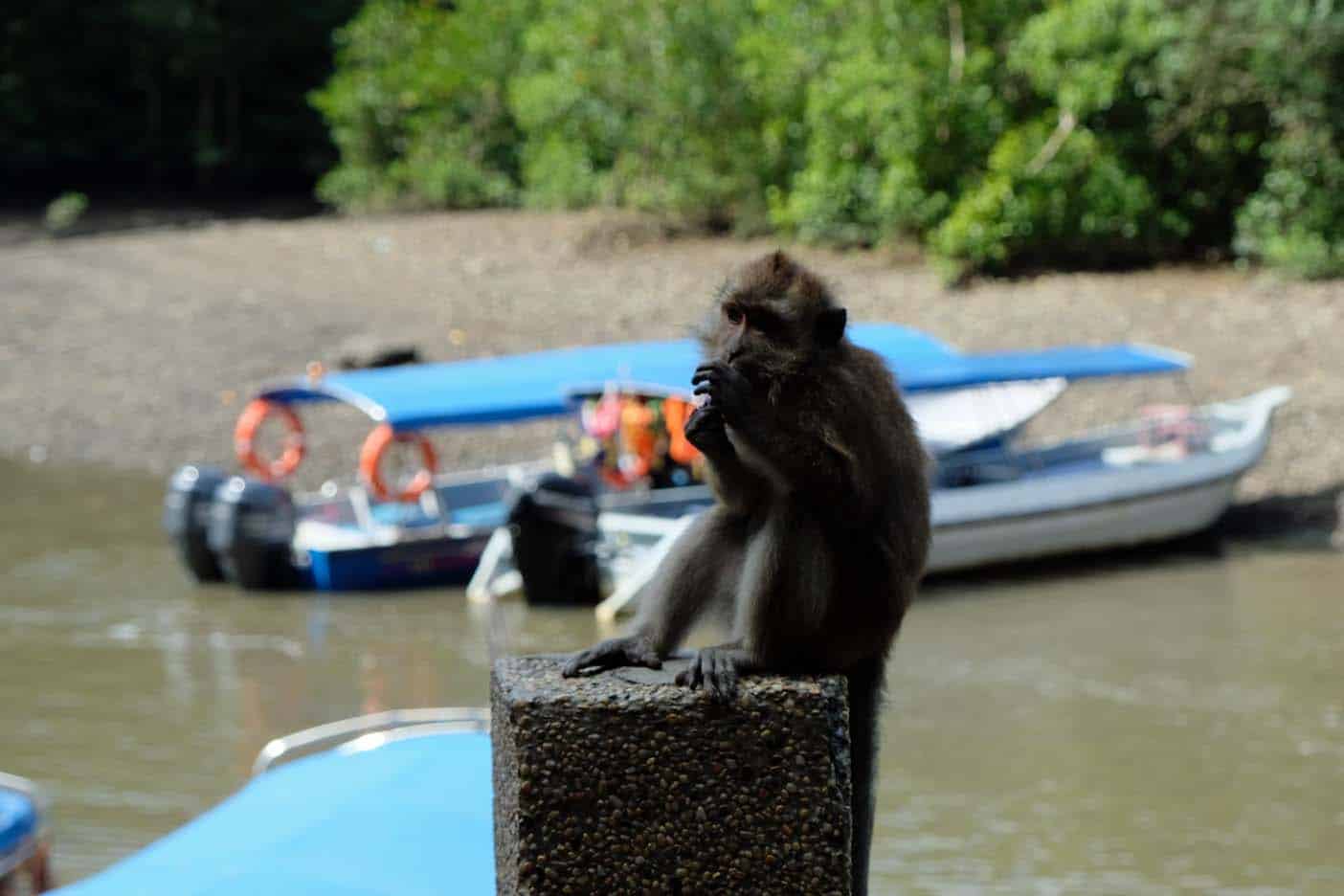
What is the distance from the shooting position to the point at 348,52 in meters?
34.7

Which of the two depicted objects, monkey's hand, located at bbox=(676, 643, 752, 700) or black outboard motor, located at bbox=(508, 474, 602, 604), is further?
black outboard motor, located at bbox=(508, 474, 602, 604)

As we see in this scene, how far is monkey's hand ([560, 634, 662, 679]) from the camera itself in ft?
14.2

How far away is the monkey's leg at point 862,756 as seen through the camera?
4492mm

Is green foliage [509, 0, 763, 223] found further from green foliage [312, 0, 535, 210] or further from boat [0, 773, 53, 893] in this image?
boat [0, 773, 53, 893]

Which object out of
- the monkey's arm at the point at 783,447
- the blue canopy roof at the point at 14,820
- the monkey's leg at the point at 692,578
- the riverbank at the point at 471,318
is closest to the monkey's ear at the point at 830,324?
the monkey's arm at the point at 783,447

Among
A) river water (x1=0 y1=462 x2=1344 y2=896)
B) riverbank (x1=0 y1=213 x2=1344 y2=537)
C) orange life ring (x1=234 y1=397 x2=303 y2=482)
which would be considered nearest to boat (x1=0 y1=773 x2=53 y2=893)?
river water (x1=0 y1=462 x2=1344 y2=896)

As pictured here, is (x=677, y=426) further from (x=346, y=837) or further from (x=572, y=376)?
(x=346, y=837)

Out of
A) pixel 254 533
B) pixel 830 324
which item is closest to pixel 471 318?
pixel 254 533

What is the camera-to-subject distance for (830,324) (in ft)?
15.7

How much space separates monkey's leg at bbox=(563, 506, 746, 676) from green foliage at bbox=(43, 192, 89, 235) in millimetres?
29507

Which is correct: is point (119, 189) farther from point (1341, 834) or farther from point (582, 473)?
point (1341, 834)

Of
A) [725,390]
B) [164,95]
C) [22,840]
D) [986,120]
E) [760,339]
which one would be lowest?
[22,840]

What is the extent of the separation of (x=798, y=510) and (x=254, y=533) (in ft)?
39.2

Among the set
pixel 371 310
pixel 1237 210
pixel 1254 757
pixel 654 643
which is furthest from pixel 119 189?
pixel 654 643
